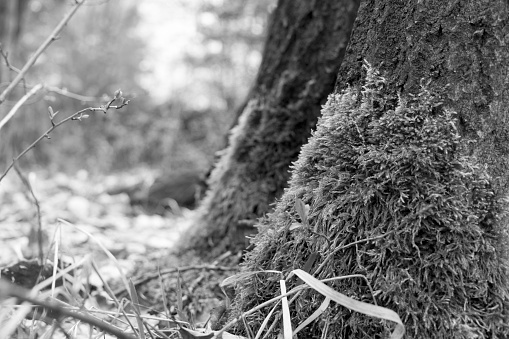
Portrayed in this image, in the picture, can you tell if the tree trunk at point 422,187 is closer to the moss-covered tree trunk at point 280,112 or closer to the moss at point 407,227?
the moss at point 407,227

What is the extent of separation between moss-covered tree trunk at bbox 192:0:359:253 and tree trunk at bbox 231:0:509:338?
0.84 metres

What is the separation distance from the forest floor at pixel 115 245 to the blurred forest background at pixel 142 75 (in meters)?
1.94

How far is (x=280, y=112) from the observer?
6.97ft

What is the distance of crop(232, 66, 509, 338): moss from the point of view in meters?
1.03

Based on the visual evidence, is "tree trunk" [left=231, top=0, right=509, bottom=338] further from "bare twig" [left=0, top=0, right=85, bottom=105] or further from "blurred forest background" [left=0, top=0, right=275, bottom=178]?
"blurred forest background" [left=0, top=0, right=275, bottom=178]

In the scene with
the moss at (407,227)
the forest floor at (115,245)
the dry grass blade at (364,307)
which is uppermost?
the moss at (407,227)

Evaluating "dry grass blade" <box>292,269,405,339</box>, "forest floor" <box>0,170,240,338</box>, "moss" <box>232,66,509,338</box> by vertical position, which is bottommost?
"forest floor" <box>0,170,240,338</box>

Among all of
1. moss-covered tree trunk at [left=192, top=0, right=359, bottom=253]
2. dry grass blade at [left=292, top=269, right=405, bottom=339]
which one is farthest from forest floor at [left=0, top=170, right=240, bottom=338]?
dry grass blade at [left=292, top=269, right=405, bottom=339]

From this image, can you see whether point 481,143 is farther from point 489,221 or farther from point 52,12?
point 52,12

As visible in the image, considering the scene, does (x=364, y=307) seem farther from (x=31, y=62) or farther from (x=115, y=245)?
(x=115, y=245)

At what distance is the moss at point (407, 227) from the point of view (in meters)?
1.03

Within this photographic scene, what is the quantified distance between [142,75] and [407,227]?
910 centimetres

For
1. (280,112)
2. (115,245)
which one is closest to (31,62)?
(280,112)

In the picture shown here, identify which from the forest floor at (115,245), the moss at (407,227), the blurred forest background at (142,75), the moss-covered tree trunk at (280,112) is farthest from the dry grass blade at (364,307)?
the blurred forest background at (142,75)
